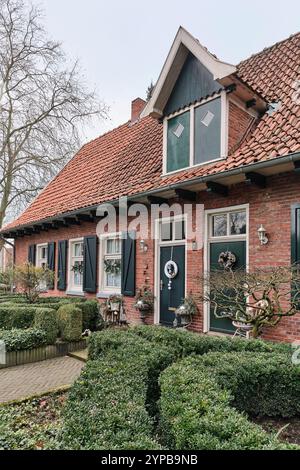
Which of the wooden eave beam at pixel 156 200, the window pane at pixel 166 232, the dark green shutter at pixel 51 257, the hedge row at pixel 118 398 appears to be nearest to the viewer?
the hedge row at pixel 118 398

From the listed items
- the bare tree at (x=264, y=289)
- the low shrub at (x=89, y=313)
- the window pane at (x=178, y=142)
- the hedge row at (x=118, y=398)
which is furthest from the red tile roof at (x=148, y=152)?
the hedge row at (x=118, y=398)

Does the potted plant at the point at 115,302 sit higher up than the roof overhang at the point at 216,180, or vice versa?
the roof overhang at the point at 216,180

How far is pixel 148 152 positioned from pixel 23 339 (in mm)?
5892

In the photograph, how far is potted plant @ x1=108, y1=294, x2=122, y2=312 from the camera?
8.48m

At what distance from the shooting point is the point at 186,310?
6.77 m

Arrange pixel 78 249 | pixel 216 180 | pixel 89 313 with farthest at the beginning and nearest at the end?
pixel 78 249 < pixel 89 313 < pixel 216 180

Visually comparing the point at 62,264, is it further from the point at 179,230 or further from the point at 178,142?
the point at 178,142

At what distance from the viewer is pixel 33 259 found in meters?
12.6

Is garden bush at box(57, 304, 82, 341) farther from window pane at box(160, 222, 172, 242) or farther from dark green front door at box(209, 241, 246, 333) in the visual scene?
dark green front door at box(209, 241, 246, 333)

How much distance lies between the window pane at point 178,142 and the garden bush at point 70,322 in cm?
394

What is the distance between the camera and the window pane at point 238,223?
20.7 feet

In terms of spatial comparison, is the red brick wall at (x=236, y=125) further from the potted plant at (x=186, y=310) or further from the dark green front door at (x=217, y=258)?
the potted plant at (x=186, y=310)

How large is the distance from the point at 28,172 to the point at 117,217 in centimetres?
946

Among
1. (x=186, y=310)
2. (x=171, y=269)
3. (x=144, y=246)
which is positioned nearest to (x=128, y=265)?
(x=144, y=246)
